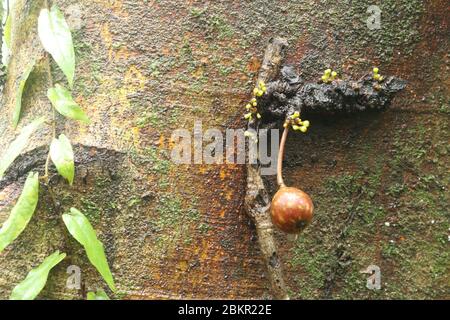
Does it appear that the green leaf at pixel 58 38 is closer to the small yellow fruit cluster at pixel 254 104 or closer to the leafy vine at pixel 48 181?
the leafy vine at pixel 48 181

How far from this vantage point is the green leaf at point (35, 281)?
3.07ft

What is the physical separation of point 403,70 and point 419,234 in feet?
1.15

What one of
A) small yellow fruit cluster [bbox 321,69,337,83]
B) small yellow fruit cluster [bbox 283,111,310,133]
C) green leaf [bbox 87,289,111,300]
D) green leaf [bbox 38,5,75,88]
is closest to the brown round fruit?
small yellow fruit cluster [bbox 283,111,310,133]

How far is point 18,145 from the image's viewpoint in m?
0.98

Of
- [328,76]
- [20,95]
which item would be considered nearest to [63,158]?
[20,95]

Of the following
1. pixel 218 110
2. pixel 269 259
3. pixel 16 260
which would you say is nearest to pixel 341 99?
pixel 218 110

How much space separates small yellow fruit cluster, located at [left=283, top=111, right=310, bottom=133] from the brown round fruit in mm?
138

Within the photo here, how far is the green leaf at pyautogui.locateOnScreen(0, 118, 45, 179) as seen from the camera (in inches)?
38.3

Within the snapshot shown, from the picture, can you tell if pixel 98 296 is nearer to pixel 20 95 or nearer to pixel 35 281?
pixel 35 281

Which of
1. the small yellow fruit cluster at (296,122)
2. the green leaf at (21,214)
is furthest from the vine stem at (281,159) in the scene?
the green leaf at (21,214)

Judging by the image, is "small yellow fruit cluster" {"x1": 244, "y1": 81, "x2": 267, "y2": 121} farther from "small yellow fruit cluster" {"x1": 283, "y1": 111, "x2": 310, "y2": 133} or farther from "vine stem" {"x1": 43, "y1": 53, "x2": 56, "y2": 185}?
"vine stem" {"x1": 43, "y1": 53, "x2": 56, "y2": 185}

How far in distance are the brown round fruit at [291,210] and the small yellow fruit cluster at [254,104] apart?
0.18m

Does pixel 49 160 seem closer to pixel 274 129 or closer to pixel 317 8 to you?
pixel 274 129
